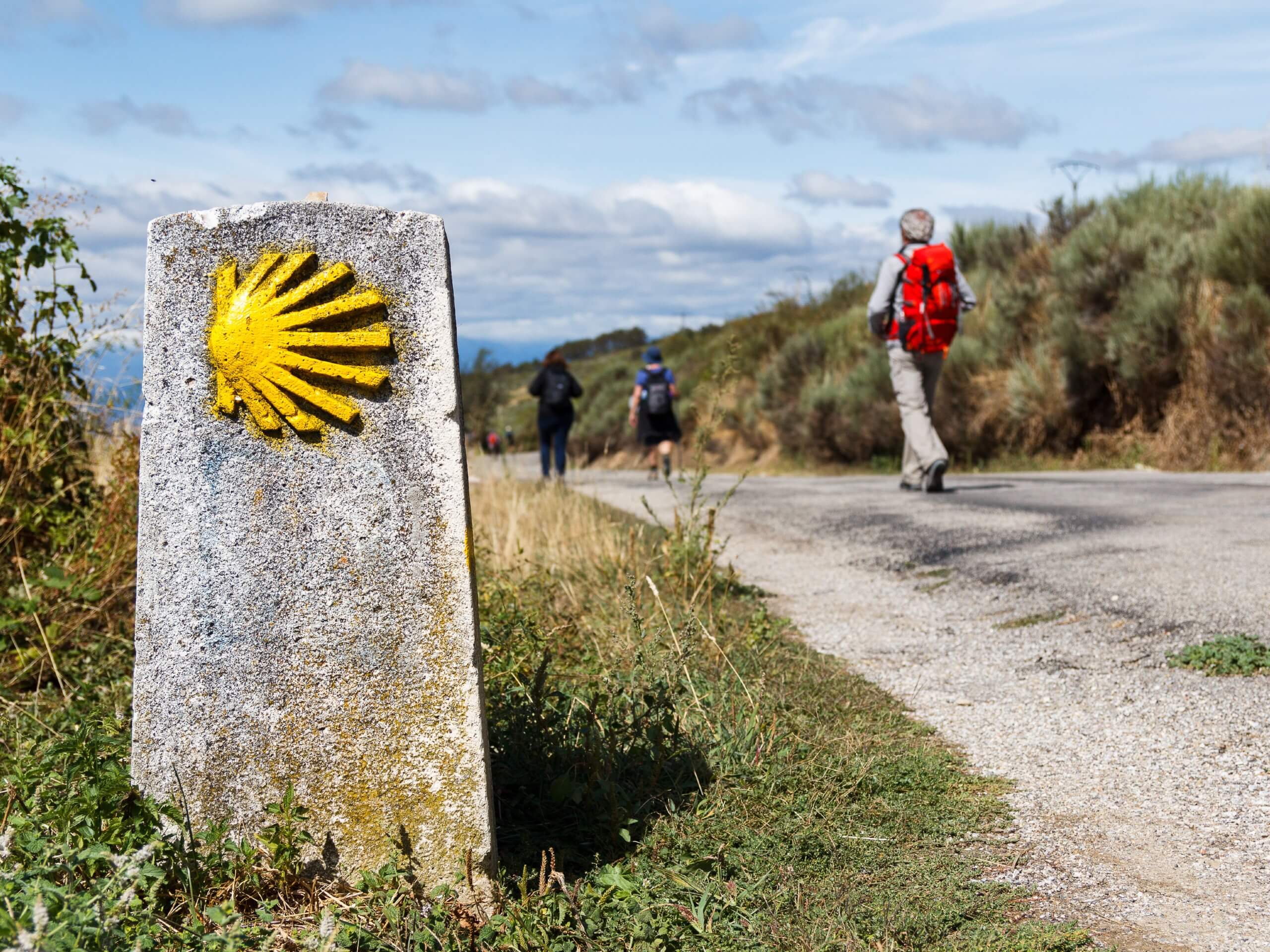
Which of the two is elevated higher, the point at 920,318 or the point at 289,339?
the point at 920,318

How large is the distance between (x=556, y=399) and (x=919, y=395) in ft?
15.6

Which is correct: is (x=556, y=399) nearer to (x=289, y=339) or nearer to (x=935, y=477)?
(x=935, y=477)

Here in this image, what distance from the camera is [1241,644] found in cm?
452

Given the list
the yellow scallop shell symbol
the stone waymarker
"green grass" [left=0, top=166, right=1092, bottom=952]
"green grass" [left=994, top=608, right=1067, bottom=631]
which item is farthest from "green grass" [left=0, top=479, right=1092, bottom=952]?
"green grass" [left=994, top=608, right=1067, bottom=631]

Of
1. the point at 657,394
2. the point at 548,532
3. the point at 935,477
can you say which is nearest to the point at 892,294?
the point at 935,477

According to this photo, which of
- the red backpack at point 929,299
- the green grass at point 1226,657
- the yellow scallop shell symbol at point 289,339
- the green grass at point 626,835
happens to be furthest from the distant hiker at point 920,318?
the yellow scallop shell symbol at point 289,339

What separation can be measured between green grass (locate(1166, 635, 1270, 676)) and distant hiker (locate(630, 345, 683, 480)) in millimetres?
9632

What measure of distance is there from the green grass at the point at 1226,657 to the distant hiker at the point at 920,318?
4.96 m

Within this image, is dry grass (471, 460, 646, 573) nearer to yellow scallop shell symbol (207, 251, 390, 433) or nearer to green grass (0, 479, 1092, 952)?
green grass (0, 479, 1092, 952)

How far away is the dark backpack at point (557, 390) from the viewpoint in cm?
1305

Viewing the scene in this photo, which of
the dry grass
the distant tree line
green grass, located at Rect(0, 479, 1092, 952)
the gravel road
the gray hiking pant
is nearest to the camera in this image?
green grass, located at Rect(0, 479, 1092, 952)

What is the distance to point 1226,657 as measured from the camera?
443 cm

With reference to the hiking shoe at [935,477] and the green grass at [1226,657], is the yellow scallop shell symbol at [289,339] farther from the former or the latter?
the hiking shoe at [935,477]

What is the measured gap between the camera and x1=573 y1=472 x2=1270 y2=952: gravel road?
288 centimetres
